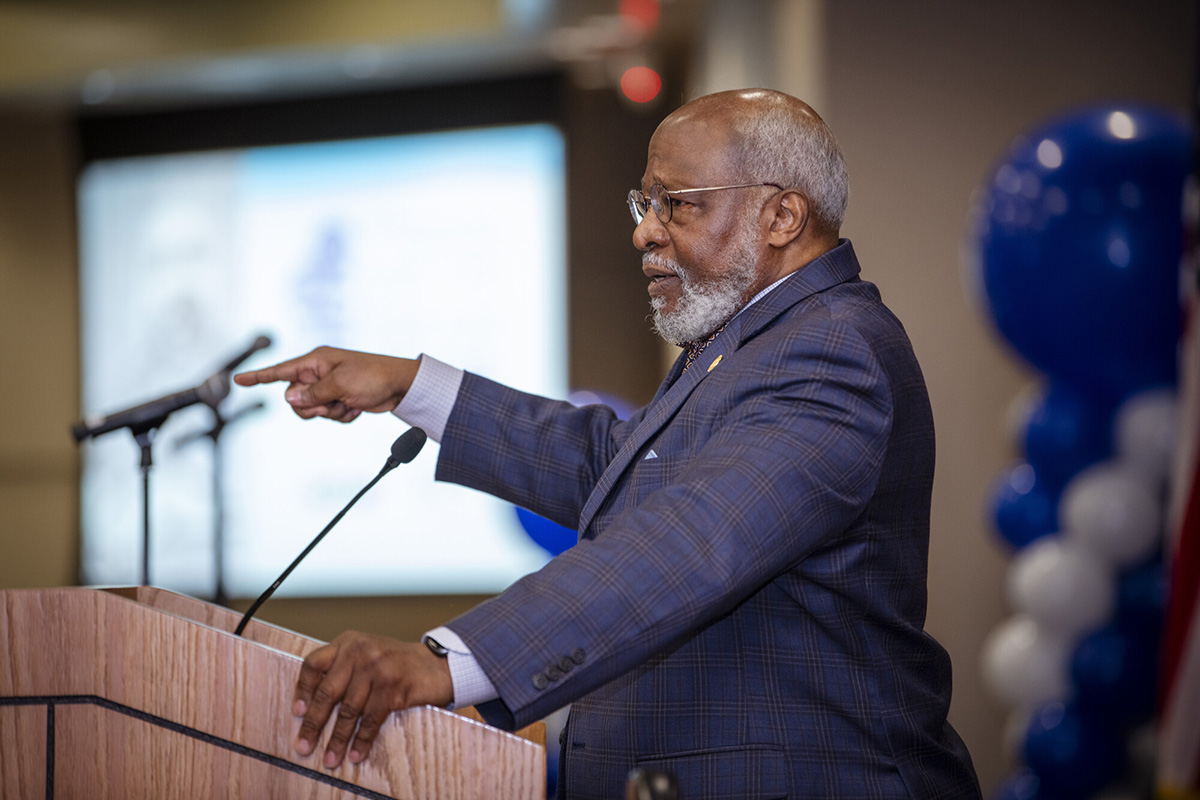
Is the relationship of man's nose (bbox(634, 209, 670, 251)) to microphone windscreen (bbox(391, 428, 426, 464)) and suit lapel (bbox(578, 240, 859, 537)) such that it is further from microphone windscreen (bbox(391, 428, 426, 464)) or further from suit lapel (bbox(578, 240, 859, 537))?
microphone windscreen (bbox(391, 428, 426, 464))

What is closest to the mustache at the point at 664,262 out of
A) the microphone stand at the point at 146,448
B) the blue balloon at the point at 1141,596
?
the microphone stand at the point at 146,448

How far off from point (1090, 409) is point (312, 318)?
4.03 m

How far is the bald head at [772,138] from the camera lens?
1433 mm

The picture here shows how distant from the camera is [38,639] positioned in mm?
1006

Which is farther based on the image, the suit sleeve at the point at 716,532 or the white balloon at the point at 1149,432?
the white balloon at the point at 1149,432

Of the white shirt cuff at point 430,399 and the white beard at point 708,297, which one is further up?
the white beard at point 708,297

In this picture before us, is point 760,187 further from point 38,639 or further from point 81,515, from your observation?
point 81,515

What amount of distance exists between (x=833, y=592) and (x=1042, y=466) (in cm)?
145

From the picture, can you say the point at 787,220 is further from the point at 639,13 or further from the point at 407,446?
the point at 639,13

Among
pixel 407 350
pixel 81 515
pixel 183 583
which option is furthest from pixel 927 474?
pixel 81 515

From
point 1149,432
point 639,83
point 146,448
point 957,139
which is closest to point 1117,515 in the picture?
point 1149,432

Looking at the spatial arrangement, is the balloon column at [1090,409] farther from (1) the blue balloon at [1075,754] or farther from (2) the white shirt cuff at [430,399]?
(2) the white shirt cuff at [430,399]

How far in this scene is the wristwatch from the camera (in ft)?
3.20

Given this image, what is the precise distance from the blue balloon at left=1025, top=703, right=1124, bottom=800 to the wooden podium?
1843 millimetres
